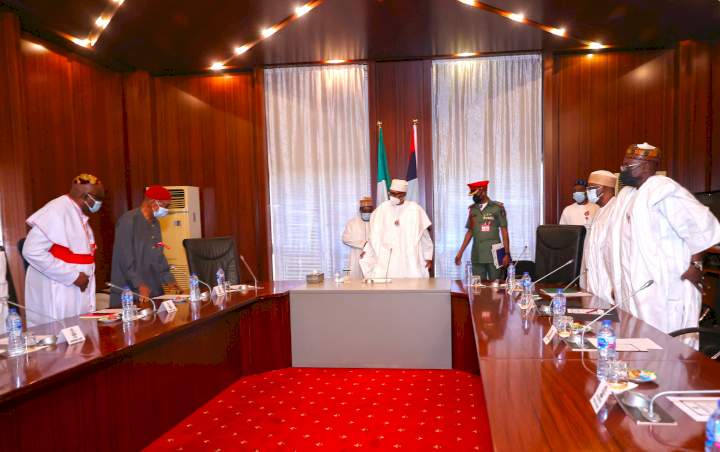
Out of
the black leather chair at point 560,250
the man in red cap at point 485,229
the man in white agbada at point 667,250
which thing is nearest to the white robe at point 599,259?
the black leather chair at point 560,250

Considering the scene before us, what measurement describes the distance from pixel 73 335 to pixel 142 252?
1452mm

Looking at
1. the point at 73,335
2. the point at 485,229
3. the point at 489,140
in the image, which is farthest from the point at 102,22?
the point at 489,140

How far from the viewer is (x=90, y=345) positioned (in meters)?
2.20

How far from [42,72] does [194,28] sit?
59.3 inches

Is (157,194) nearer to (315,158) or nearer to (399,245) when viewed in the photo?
(399,245)

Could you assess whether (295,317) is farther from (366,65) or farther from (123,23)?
(366,65)

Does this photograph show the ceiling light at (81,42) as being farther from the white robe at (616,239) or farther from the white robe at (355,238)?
the white robe at (616,239)

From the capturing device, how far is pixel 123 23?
4.67m

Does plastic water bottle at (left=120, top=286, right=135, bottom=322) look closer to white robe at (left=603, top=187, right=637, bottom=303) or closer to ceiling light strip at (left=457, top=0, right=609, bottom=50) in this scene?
white robe at (left=603, top=187, right=637, bottom=303)

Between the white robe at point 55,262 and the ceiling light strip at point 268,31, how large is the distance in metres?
2.71

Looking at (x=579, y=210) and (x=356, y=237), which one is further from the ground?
(x=579, y=210)

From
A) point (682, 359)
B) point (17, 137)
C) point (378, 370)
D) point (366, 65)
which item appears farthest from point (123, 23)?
point (682, 359)

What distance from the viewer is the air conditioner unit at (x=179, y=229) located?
19.3 ft

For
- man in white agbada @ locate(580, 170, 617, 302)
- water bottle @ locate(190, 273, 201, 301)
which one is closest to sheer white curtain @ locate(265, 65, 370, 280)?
water bottle @ locate(190, 273, 201, 301)
